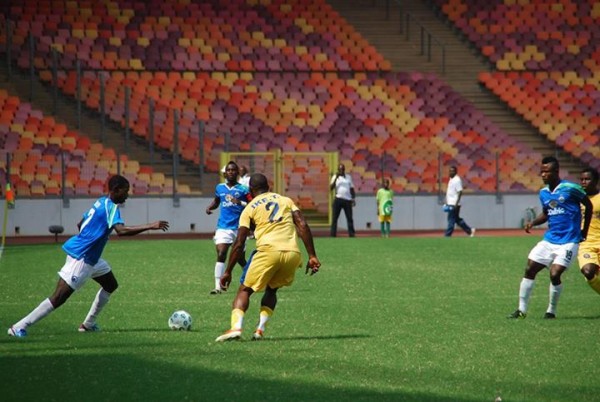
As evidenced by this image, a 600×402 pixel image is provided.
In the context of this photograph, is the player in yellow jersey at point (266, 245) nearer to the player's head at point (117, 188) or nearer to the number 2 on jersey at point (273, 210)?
the number 2 on jersey at point (273, 210)

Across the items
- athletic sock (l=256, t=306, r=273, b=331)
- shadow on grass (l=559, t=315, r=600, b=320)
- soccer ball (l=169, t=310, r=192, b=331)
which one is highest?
athletic sock (l=256, t=306, r=273, b=331)

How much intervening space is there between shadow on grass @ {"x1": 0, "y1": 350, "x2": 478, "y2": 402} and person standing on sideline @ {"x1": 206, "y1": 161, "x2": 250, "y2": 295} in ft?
24.0

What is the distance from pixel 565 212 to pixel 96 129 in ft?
79.8

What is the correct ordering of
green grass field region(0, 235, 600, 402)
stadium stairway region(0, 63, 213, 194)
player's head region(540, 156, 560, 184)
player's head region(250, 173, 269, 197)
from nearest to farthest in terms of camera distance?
green grass field region(0, 235, 600, 402), player's head region(250, 173, 269, 197), player's head region(540, 156, 560, 184), stadium stairway region(0, 63, 213, 194)

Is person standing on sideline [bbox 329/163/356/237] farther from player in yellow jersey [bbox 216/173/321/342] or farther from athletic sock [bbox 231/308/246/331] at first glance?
athletic sock [bbox 231/308/246/331]

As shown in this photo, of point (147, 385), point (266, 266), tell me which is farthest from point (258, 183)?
point (147, 385)

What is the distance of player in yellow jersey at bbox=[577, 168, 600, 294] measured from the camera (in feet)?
48.5

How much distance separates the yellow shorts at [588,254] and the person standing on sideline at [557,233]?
48cm

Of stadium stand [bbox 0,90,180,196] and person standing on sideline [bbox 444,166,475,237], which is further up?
stadium stand [bbox 0,90,180,196]

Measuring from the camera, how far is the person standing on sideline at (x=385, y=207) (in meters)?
33.2

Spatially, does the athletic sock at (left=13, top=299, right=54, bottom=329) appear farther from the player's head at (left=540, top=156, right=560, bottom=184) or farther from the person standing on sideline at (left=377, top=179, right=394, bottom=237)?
the person standing on sideline at (left=377, top=179, right=394, bottom=237)

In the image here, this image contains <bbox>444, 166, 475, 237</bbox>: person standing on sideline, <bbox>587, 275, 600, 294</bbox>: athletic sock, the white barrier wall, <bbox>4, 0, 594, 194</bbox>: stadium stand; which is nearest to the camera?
<bbox>587, 275, 600, 294</bbox>: athletic sock

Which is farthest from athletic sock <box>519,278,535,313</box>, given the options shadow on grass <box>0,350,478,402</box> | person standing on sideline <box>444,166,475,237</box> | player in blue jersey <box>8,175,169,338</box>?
person standing on sideline <box>444,166,475,237</box>

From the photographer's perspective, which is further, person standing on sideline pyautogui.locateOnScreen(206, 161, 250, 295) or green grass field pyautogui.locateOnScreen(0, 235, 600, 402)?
person standing on sideline pyautogui.locateOnScreen(206, 161, 250, 295)
